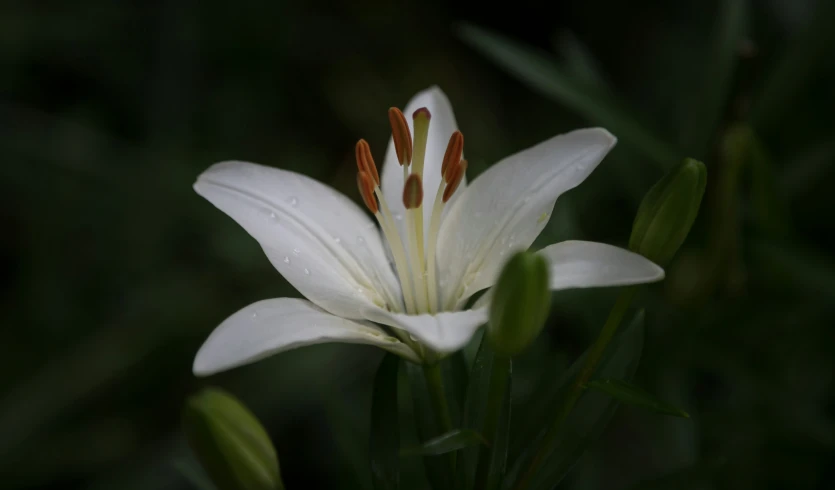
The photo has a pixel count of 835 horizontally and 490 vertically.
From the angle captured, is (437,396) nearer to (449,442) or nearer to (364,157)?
(449,442)

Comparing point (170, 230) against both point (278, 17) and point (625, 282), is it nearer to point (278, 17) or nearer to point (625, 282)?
point (278, 17)

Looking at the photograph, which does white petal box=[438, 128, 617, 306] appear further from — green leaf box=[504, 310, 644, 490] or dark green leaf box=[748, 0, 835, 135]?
dark green leaf box=[748, 0, 835, 135]

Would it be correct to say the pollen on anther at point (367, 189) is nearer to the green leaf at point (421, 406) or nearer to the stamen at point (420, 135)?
the stamen at point (420, 135)

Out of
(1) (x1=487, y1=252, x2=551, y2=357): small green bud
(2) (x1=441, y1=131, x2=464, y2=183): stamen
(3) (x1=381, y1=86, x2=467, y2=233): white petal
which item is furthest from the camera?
(3) (x1=381, y1=86, x2=467, y2=233): white petal

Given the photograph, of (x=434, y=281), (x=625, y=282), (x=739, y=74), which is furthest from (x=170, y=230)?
(x=625, y=282)

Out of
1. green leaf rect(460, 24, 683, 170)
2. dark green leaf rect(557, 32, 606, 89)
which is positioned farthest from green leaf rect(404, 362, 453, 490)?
dark green leaf rect(557, 32, 606, 89)

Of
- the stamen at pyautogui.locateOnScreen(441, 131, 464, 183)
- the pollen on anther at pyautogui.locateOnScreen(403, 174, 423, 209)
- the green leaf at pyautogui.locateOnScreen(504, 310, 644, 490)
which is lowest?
the green leaf at pyautogui.locateOnScreen(504, 310, 644, 490)

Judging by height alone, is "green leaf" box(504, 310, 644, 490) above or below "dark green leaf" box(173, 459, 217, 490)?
above
